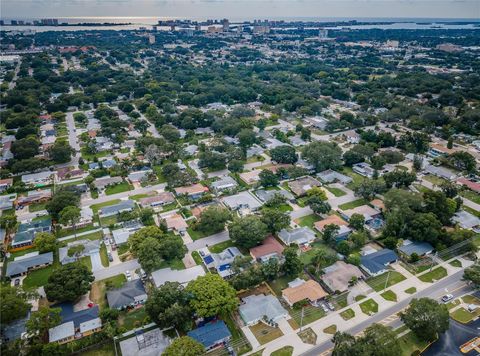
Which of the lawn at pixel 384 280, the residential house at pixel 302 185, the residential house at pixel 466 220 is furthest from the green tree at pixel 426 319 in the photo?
the residential house at pixel 302 185

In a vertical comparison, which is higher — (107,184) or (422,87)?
(422,87)

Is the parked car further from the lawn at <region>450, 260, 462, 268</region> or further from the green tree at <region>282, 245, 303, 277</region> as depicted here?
the green tree at <region>282, 245, 303, 277</region>

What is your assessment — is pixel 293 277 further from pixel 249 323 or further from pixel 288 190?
pixel 288 190

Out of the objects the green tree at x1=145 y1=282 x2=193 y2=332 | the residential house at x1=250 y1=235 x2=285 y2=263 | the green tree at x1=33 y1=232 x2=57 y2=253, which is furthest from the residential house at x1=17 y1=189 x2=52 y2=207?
the residential house at x1=250 y1=235 x2=285 y2=263

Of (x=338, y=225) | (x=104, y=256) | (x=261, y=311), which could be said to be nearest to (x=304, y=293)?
(x=261, y=311)

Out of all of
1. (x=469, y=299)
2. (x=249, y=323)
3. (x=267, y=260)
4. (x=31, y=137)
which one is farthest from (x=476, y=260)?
(x=31, y=137)

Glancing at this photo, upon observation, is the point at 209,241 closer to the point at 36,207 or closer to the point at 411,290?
the point at 411,290

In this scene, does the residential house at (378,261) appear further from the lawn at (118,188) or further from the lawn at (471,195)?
the lawn at (118,188)
